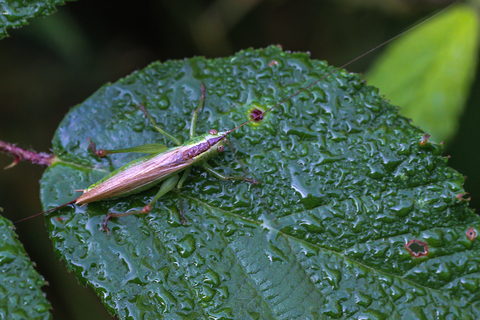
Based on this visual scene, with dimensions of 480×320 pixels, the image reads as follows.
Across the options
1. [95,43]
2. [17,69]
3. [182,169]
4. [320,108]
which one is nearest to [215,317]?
[182,169]

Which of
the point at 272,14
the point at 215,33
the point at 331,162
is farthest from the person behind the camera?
the point at 272,14

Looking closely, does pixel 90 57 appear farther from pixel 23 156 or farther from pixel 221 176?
pixel 221 176

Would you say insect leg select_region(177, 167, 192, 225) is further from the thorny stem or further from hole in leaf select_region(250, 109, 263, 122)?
the thorny stem

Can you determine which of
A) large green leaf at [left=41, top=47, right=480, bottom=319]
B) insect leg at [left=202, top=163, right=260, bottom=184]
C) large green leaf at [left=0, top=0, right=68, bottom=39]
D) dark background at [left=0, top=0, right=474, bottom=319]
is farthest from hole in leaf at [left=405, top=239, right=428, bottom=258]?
large green leaf at [left=0, top=0, right=68, bottom=39]

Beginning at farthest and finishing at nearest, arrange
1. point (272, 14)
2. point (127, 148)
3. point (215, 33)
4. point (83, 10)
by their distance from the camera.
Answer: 1. point (272, 14)
2. point (215, 33)
3. point (83, 10)
4. point (127, 148)

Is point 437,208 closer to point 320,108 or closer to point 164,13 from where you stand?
point 320,108

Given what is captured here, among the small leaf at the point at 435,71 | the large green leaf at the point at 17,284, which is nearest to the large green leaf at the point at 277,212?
the large green leaf at the point at 17,284
